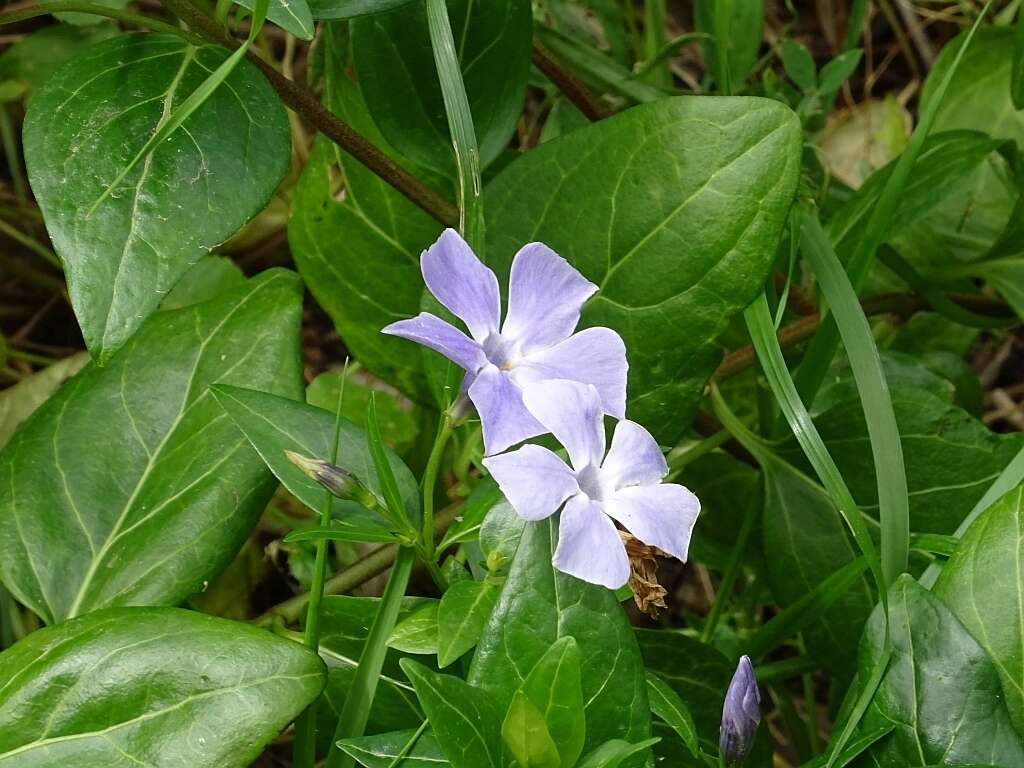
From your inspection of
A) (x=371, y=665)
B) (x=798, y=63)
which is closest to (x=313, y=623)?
(x=371, y=665)

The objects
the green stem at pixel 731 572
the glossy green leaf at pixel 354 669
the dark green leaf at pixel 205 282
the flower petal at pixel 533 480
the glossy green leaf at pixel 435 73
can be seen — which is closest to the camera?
the flower petal at pixel 533 480

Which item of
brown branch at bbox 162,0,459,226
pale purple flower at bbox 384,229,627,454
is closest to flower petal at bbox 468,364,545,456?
pale purple flower at bbox 384,229,627,454

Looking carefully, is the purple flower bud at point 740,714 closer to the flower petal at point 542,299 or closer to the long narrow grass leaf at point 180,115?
the flower petal at point 542,299

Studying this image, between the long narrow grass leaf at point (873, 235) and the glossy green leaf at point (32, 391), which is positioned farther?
the glossy green leaf at point (32, 391)

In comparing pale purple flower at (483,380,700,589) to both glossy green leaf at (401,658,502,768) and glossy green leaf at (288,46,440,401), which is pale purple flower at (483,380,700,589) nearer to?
glossy green leaf at (401,658,502,768)

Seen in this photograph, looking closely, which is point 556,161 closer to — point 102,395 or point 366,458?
point 366,458

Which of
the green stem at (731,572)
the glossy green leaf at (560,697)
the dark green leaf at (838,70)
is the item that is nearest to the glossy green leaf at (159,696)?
the glossy green leaf at (560,697)
